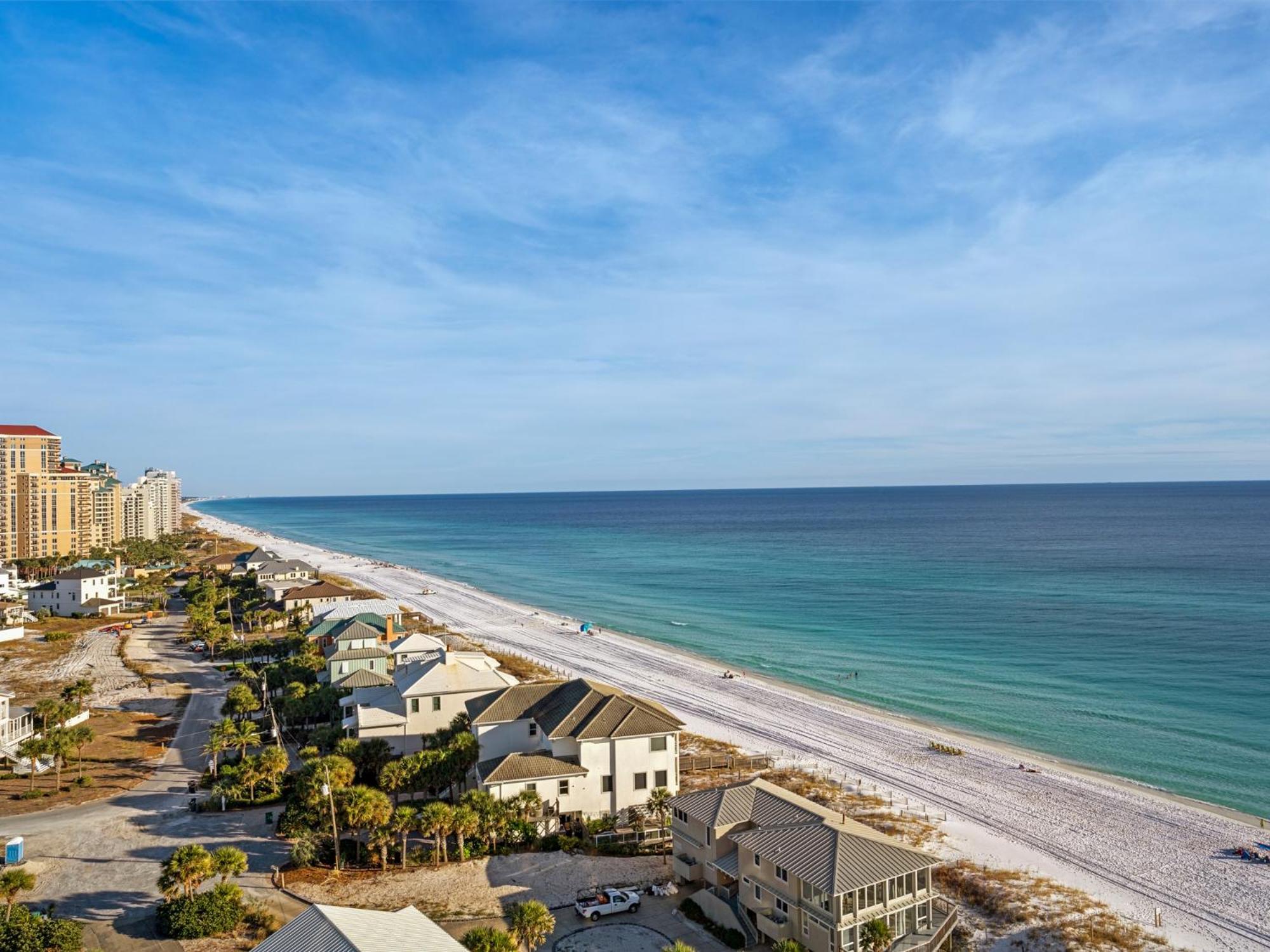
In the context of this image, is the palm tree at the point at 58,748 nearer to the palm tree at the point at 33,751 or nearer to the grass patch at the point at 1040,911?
the palm tree at the point at 33,751

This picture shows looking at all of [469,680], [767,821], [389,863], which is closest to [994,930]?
[767,821]

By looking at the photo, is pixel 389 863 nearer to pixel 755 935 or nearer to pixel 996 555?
pixel 755 935

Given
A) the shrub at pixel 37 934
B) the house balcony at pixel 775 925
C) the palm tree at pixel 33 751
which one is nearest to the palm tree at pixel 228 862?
the shrub at pixel 37 934

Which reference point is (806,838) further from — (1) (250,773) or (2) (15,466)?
(2) (15,466)

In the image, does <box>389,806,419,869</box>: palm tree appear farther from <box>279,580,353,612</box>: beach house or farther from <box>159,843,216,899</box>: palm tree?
<box>279,580,353,612</box>: beach house

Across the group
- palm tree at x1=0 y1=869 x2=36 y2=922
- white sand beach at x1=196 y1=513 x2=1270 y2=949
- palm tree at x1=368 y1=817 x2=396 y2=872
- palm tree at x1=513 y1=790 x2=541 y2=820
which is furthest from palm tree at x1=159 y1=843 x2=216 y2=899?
white sand beach at x1=196 y1=513 x2=1270 y2=949
